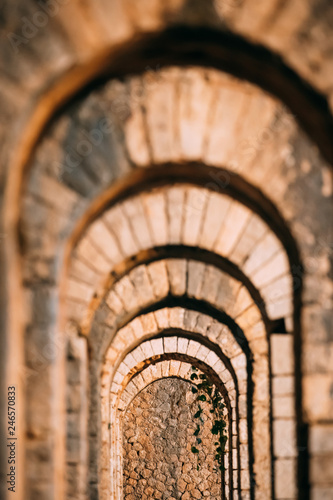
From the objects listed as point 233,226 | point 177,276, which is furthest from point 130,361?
point 233,226

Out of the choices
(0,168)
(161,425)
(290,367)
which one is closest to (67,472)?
(290,367)

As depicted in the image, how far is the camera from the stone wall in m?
17.9

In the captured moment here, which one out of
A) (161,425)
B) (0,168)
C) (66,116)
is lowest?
(161,425)

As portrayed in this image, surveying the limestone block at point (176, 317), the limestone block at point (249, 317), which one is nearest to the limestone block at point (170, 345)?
the limestone block at point (176, 317)

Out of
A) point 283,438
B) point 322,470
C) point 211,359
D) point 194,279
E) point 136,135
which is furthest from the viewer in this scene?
point 211,359

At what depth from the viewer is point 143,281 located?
22.6 feet

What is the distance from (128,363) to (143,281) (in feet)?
14.2

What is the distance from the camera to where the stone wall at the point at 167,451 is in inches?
704

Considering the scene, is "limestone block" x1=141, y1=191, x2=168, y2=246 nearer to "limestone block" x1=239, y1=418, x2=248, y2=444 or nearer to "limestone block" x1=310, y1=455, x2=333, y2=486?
"limestone block" x1=310, y1=455, x2=333, y2=486

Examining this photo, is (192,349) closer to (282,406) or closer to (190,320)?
(190,320)

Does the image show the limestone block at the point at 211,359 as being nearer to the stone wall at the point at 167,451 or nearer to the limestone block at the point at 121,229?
the limestone block at the point at 121,229

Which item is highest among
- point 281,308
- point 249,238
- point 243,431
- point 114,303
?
point 249,238

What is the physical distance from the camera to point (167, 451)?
17984mm

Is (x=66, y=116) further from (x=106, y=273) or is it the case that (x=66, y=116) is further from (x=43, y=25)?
(x=106, y=273)
